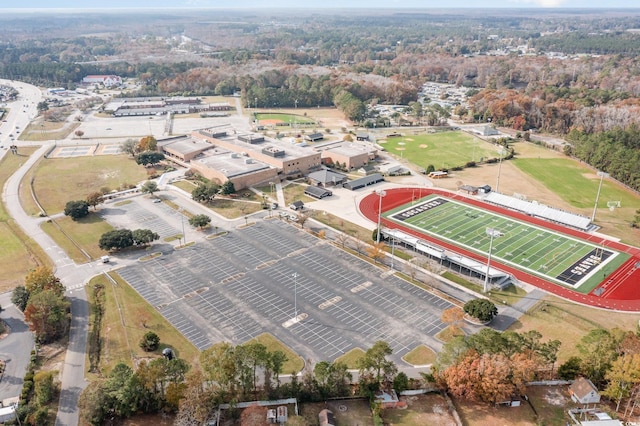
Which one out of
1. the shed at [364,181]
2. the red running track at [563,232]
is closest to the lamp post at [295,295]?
the red running track at [563,232]

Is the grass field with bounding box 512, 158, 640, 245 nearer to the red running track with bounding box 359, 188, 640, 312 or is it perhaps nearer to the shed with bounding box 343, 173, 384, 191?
the red running track with bounding box 359, 188, 640, 312

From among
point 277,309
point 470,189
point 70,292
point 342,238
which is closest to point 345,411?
point 277,309

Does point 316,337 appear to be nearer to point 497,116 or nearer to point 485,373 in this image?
point 485,373

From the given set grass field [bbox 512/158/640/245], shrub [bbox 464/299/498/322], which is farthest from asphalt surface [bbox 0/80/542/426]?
grass field [bbox 512/158/640/245]

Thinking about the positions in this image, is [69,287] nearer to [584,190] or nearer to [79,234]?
[79,234]

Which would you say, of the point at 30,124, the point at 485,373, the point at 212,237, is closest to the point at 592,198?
the point at 485,373

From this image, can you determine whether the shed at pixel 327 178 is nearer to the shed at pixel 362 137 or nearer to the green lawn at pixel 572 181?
the shed at pixel 362 137
